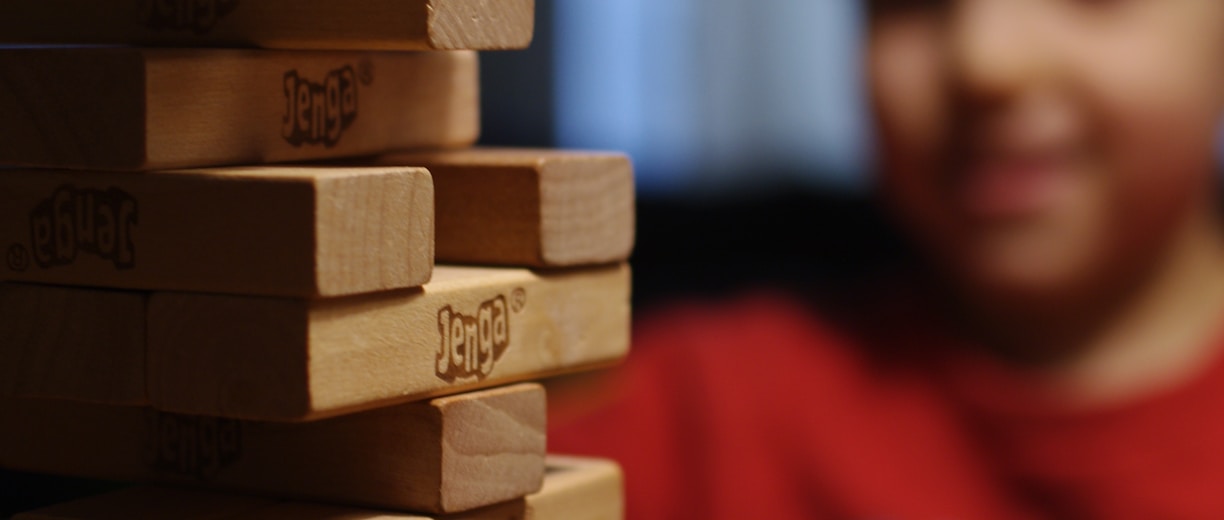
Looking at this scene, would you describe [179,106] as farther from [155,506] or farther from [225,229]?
→ [155,506]

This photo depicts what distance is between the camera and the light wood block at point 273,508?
46.6 inches

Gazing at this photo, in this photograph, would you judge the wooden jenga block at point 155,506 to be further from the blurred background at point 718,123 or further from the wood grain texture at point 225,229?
the blurred background at point 718,123

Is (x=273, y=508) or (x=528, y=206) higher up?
(x=528, y=206)

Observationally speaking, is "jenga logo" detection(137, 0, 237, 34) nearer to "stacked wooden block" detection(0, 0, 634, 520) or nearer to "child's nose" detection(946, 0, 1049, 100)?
"stacked wooden block" detection(0, 0, 634, 520)

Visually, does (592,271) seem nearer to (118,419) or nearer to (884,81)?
(118,419)

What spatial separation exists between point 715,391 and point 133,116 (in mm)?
1461

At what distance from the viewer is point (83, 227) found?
3.78 ft

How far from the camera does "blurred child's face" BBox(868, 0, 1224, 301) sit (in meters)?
2.21

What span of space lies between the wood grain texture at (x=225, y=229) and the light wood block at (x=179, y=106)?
26 millimetres

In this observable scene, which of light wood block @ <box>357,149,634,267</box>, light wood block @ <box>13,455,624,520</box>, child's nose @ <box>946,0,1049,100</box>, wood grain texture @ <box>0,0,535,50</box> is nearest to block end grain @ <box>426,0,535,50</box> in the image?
wood grain texture @ <box>0,0,535,50</box>

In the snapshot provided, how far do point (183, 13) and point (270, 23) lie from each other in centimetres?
7

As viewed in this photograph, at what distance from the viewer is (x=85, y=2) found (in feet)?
3.95

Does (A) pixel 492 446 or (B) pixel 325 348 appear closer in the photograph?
(B) pixel 325 348

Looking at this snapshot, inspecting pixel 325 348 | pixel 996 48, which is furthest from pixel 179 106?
pixel 996 48
